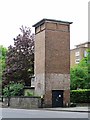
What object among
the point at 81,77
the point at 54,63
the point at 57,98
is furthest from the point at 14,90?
the point at 81,77

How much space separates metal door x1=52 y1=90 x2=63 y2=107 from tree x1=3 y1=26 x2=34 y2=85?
12.5 metres

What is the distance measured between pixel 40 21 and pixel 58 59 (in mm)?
5430

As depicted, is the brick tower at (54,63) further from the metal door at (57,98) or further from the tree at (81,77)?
the tree at (81,77)

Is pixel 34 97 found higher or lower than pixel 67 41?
lower

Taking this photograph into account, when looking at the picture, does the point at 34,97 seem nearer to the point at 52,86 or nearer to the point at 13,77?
the point at 52,86

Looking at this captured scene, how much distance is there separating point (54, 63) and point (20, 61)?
12877 millimetres

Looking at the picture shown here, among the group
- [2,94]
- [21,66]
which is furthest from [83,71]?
[2,94]

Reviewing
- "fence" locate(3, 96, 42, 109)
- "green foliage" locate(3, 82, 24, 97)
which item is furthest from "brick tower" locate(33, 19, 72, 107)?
"green foliage" locate(3, 82, 24, 97)

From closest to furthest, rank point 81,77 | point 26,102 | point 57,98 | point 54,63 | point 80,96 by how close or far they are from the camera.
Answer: point 26,102 < point 57,98 < point 54,63 < point 80,96 < point 81,77

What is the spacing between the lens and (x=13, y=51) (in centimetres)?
5109

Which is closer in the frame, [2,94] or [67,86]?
[67,86]

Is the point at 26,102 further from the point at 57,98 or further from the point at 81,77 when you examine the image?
the point at 81,77

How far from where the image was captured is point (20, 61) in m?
49.9

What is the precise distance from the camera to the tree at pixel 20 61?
4947 centimetres
